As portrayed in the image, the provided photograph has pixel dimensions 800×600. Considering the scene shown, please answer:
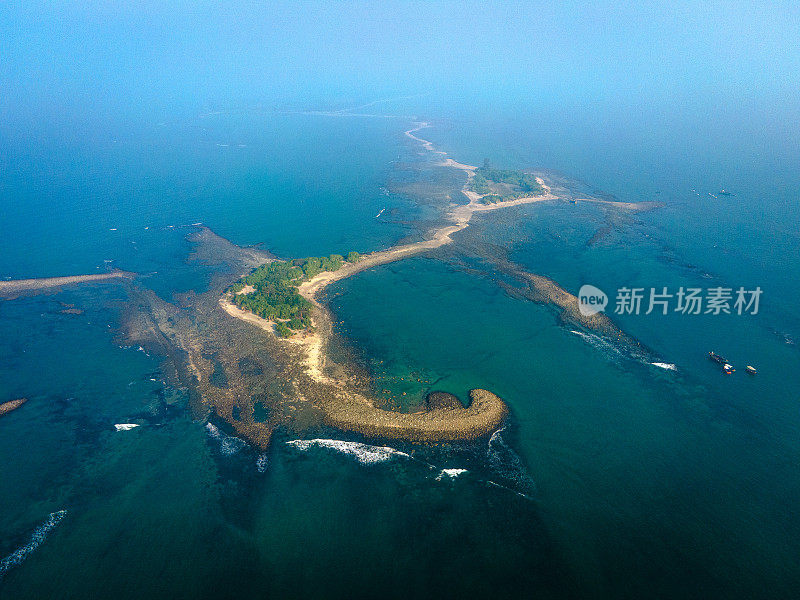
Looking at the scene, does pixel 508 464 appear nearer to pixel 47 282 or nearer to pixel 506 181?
pixel 47 282

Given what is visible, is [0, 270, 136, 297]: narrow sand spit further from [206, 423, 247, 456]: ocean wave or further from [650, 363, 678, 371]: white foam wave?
[650, 363, 678, 371]: white foam wave

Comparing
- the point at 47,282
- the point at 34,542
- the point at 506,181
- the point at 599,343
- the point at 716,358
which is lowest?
the point at 34,542

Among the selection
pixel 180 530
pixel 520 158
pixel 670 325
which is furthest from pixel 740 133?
pixel 180 530

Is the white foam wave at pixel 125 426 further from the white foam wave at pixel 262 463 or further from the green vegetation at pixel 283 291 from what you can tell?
the green vegetation at pixel 283 291

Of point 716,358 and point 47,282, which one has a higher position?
point 716,358

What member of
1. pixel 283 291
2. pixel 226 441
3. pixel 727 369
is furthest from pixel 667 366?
pixel 283 291

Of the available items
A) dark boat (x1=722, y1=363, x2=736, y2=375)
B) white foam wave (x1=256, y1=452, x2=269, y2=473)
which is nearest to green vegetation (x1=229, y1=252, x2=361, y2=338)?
white foam wave (x1=256, y1=452, x2=269, y2=473)
